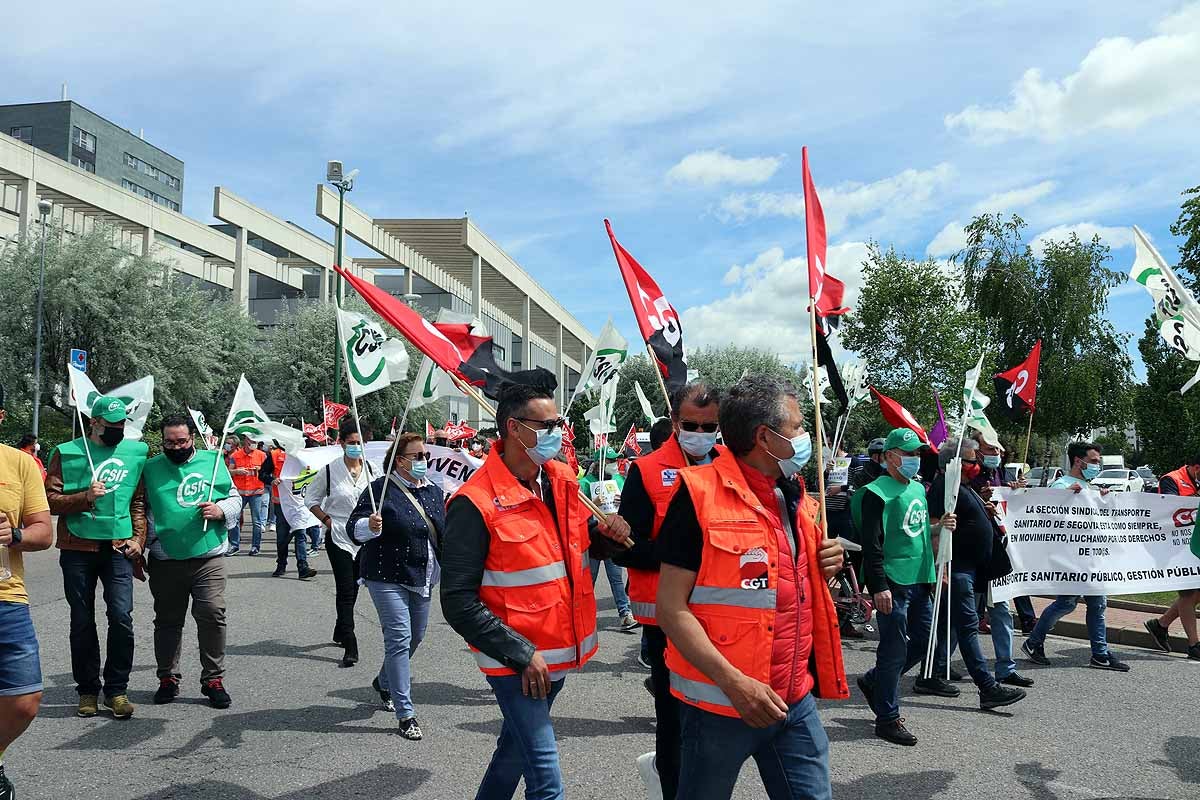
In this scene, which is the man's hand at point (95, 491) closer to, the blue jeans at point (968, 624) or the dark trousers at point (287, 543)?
the blue jeans at point (968, 624)

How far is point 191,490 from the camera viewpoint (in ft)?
20.7

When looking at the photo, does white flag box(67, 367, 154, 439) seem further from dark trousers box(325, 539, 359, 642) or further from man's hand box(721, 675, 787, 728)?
man's hand box(721, 675, 787, 728)

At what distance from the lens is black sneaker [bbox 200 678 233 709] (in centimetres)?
611

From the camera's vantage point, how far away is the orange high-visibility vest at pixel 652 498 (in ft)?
13.3

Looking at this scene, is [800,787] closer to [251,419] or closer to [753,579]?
[753,579]

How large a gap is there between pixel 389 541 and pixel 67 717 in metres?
2.22

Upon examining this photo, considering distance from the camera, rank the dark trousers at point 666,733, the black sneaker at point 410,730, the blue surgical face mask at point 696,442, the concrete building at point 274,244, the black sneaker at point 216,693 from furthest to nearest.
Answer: the concrete building at point 274,244 → the black sneaker at point 216,693 → the black sneaker at point 410,730 → the blue surgical face mask at point 696,442 → the dark trousers at point 666,733

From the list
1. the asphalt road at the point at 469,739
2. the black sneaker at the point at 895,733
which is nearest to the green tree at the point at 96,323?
the asphalt road at the point at 469,739

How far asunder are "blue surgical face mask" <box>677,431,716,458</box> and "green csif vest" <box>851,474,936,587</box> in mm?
2094

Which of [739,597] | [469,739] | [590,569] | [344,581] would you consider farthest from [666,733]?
[344,581]

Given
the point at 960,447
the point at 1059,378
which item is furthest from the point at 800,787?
the point at 1059,378

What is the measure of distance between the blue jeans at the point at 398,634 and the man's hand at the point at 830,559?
3.30m

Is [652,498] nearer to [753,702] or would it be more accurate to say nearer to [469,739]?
[753,702]

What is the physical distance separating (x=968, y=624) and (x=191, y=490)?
17.3 ft
